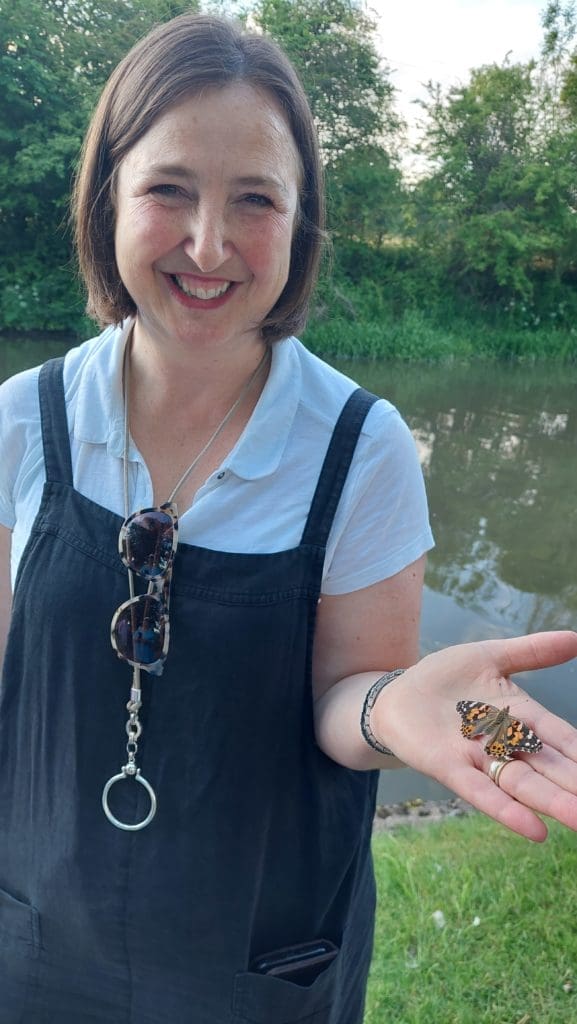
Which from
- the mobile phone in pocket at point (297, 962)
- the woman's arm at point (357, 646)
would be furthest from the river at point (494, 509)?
the woman's arm at point (357, 646)

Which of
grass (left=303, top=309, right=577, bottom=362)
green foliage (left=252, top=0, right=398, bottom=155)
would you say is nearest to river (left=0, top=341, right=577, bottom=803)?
grass (left=303, top=309, right=577, bottom=362)

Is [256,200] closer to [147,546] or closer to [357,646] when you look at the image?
[147,546]

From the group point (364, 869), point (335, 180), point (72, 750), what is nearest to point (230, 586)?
point (72, 750)

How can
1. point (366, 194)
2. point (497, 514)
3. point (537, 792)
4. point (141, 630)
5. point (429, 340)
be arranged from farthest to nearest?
1. point (366, 194)
2. point (429, 340)
3. point (497, 514)
4. point (141, 630)
5. point (537, 792)

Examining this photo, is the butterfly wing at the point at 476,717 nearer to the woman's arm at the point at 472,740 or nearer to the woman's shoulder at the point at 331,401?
the woman's arm at the point at 472,740

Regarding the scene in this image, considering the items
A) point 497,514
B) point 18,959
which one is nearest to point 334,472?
point 18,959
